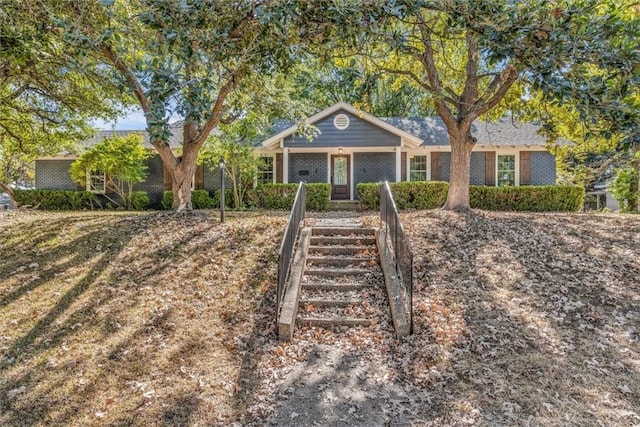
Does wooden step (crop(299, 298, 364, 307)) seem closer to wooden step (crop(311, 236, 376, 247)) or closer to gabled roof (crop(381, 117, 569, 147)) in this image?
wooden step (crop(311, 236, 376, 247))

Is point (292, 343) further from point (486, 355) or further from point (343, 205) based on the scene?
point (343, 205)

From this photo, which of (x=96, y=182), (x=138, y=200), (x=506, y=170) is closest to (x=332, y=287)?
(x=138, y=200)

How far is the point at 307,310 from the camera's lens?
532 cm

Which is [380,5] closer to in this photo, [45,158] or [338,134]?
[338,134]

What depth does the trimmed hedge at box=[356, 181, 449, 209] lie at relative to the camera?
1284 cm

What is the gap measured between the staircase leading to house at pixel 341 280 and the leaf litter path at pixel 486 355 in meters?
0.32

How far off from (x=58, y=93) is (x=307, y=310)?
8863mm

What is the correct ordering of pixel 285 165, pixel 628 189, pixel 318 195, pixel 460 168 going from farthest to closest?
pixel 628 189 < pixel 285 165 < pixel 318 195 < pixel 460 168

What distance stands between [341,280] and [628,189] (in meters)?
16.0

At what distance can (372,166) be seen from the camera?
1570cm

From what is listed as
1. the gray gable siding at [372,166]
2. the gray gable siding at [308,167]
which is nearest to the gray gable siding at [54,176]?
the gray gable siding at [308,167]

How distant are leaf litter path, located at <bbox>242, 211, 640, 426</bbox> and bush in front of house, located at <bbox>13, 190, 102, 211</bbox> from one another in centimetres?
1415

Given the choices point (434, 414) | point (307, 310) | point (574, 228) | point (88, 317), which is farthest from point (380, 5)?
point (574, 228)

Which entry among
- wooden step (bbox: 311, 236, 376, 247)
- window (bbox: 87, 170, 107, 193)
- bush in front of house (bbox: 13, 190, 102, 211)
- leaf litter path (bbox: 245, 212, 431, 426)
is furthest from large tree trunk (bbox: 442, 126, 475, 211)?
window (bbox: 87, 170, 107, 193)
